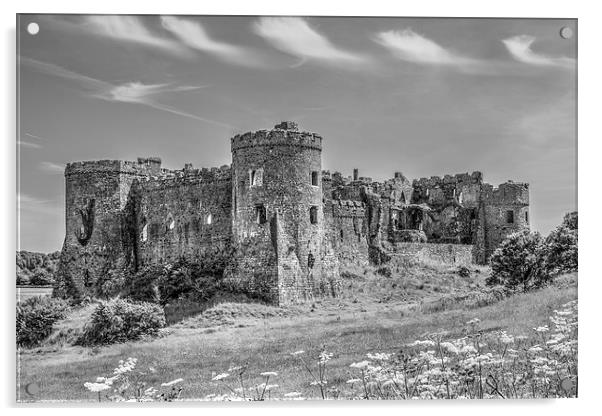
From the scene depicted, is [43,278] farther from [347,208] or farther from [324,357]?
[324,357]

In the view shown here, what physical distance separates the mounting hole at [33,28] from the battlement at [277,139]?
7.74 m

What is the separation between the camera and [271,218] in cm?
2722

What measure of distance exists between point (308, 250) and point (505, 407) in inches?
426

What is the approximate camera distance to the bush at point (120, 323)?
75.4ft

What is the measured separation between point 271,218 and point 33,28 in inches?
402

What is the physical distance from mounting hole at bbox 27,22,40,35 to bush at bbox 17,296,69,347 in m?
5.70

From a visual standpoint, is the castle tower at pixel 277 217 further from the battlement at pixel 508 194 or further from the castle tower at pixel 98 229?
the battlement at pixel 508 194

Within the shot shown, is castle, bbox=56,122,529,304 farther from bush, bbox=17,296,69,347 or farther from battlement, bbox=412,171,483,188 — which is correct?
bush, bbox=17,296,69,347

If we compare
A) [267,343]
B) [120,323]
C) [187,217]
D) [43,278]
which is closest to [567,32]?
[267,343]

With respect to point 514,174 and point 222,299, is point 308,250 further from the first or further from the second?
point 514,174

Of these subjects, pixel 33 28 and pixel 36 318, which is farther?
pixel 36 318

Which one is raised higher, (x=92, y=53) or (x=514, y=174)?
(x=92, y=53)

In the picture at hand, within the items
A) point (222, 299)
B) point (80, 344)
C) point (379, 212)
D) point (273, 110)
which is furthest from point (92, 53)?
point (379, 212)
